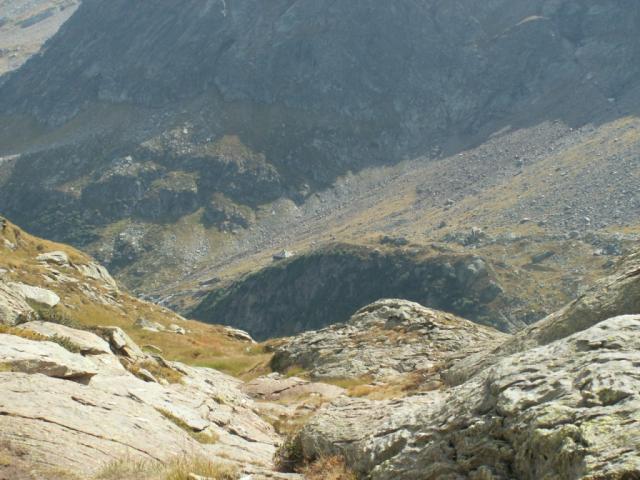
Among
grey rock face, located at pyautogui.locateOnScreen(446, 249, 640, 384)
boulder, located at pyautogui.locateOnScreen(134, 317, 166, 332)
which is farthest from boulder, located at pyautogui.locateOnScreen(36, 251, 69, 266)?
grey rock face, located at pyautogui.locateOnScreen(446, 249, 640, 384)

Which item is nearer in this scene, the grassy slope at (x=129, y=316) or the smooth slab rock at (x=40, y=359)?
the smooth slab rock at (x=40, y=359)

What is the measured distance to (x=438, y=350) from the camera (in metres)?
39.2

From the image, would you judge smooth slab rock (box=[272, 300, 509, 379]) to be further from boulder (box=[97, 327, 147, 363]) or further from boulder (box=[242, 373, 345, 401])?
boulder (box=[97, 327, 147, 363])

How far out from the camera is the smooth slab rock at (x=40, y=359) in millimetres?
17516

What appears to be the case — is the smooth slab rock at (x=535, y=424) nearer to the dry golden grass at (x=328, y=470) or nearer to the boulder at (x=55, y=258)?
the dry golden grass at (x=328, y=470)

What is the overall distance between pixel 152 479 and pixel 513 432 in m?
6.93

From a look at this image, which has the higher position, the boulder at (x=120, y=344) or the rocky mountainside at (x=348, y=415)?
the boulder at (x=120, y=344)

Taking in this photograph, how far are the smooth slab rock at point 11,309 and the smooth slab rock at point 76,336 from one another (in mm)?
1359

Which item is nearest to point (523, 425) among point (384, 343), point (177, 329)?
point (384, 343)

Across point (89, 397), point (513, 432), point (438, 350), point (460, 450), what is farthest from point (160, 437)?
point (438, 350)

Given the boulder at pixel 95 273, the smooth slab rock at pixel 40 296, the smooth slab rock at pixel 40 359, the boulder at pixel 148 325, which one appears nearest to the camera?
the smooth slab rock at pixel 40 359

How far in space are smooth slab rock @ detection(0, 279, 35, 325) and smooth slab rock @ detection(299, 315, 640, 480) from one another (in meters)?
17.5

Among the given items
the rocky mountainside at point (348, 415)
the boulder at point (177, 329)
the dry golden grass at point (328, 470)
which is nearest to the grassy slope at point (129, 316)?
the boulder at point (177, 329)

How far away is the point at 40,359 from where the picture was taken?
707 inches
